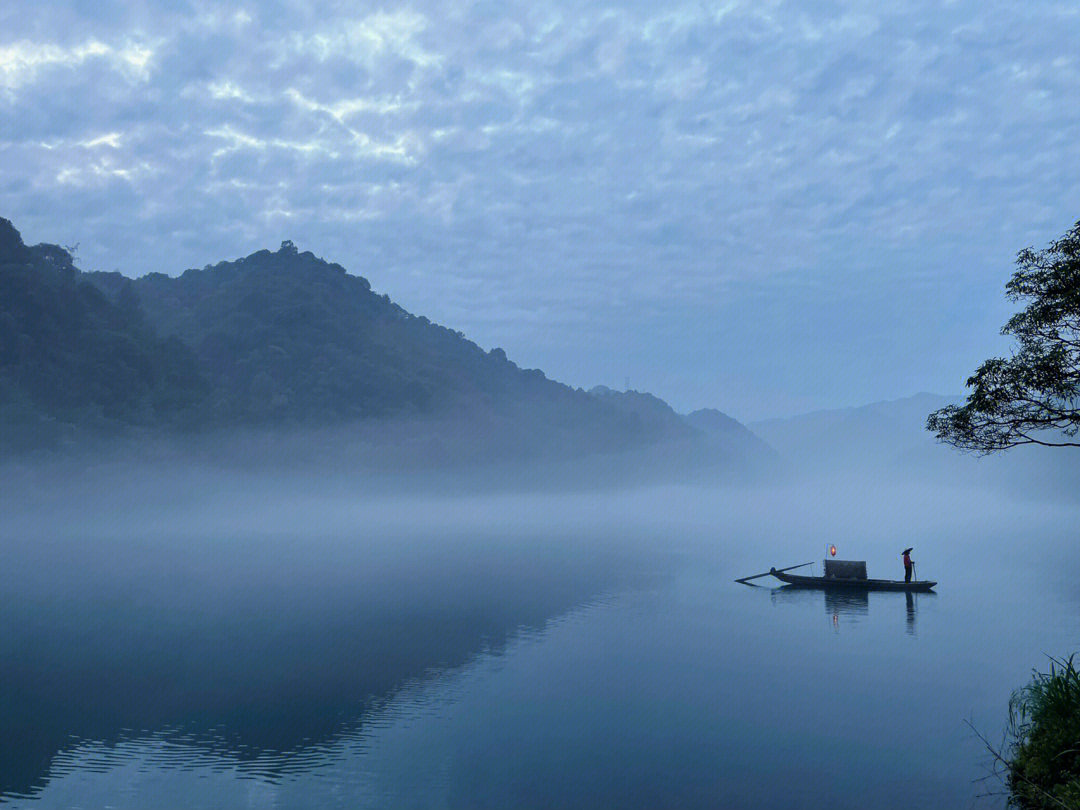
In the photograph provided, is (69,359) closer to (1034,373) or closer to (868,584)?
(868,584)

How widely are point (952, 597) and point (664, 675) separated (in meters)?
34.0

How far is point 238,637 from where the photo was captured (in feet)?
156

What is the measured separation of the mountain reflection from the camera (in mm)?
30344

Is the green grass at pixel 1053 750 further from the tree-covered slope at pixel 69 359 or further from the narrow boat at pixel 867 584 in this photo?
the tree-covered slope at pixel 69 359

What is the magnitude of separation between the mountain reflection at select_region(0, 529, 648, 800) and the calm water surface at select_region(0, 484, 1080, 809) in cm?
21

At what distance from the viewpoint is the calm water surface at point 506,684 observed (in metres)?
24.4

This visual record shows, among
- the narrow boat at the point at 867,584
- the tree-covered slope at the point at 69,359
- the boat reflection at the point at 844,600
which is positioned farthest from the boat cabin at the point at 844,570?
the tree-covered slope at the point at 69,359

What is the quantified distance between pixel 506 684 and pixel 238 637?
19.1 metres

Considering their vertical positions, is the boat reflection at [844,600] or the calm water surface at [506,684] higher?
the boat reflection at [844,600]

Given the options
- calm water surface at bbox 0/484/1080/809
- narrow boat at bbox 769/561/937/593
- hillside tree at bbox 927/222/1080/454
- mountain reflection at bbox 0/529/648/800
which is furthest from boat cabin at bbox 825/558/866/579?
hillside tree at bbox 927/222/1080/454

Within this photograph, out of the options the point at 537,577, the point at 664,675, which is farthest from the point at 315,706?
the point at 537,577

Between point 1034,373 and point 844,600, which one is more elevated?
point 1034,373

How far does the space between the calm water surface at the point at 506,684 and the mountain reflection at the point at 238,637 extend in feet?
0.69

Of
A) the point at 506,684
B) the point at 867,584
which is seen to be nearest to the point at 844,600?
the point at 867,584
